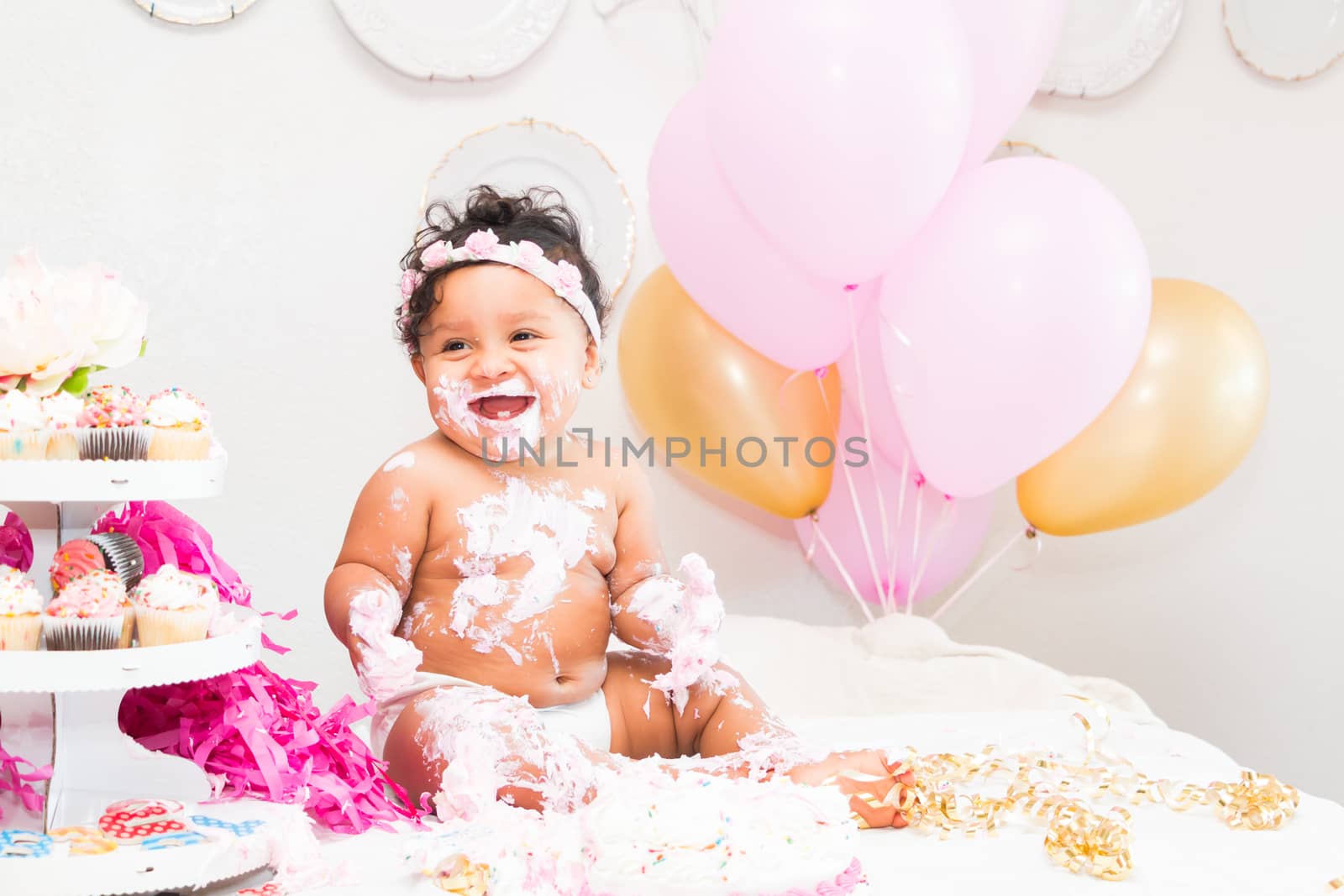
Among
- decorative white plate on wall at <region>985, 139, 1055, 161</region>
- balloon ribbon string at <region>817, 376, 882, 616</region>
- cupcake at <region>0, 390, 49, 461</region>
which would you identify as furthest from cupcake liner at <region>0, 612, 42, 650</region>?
decorative white plate on wall at <region>985, 139, 1055, 161</region>

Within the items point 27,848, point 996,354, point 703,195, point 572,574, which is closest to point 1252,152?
point 996,354

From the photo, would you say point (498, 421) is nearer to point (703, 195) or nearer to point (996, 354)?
point (703, 195)

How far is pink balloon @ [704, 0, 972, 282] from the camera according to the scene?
150cm

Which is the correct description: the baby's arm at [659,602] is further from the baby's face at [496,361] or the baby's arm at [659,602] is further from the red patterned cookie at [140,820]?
the red patterned cookie at [140,820]

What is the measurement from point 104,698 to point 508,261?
64 cm

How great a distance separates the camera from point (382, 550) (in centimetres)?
129

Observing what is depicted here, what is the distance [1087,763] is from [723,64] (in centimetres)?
100

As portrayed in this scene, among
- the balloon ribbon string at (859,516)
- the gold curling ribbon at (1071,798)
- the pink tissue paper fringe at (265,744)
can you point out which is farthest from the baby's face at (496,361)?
the balloon ribbon string at (859,516)

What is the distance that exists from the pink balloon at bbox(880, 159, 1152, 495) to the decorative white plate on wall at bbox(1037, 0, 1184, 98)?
71 cm

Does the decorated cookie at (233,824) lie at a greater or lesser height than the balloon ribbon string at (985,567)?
lesser

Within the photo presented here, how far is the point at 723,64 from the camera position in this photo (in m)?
1.58

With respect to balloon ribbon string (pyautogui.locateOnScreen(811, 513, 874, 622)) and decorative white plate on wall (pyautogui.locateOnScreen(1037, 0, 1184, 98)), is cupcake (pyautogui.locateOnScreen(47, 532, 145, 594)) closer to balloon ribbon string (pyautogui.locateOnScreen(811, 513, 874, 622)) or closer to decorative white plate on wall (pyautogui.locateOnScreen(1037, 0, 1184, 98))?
balloon ribbon string (pyautogui.locateOnScreen(811, 513, 874, 622))

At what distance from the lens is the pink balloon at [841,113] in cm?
150

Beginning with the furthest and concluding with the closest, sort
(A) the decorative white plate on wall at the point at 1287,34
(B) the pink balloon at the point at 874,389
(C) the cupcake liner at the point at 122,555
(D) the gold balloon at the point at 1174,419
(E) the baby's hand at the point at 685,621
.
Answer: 1. (A) the decorative white plate on wall at the point at 1287,34
2. (B) the pink balloon at the point at 874,389
3. (D) the gold balloon at the point at 1174,419
4. (E) the baby's hand at the point at 685,621
5. (C) the cupcake liner at the point at 122,555
